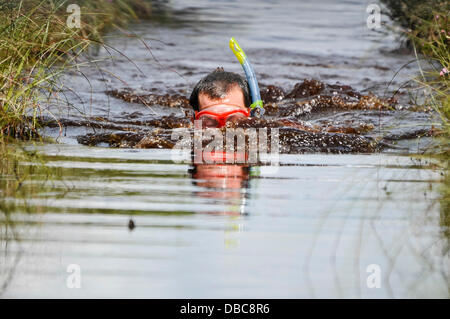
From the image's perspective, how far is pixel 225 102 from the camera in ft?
26.4

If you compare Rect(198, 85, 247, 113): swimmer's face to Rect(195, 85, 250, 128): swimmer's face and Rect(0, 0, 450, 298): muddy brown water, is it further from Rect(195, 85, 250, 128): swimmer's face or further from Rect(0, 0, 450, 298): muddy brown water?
Rect(0, 0, 450, 298): muddy brown water

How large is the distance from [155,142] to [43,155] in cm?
145

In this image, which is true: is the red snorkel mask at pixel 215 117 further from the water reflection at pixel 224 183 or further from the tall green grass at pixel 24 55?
the water reflection at pixel 224 183

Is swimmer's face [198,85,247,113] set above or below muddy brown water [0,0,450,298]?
above

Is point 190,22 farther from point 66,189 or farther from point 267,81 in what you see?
point 66,189

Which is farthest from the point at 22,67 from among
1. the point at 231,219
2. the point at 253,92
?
the point at 231,219

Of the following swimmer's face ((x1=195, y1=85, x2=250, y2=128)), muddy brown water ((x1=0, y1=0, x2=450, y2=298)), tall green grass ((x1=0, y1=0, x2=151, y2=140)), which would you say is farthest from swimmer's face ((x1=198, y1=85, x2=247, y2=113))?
tall green grass ((x1=0, y1=0, x2=151, y2=140))

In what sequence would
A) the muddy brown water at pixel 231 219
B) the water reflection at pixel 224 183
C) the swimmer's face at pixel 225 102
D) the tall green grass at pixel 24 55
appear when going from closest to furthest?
the muddy brown water at pixel 231 219 < the water reflection at pixel 224 183 < the tall green grass at pixel 24 55 < the swimmer's face at pixel 225 102

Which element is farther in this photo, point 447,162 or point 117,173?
point 447,162

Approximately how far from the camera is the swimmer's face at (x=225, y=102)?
26.1 feet

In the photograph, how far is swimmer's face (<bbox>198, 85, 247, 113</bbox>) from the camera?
797cm

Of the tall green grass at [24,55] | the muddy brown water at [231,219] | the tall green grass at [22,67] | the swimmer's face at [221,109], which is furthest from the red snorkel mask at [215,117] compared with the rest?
the tall green grass at [24,55]

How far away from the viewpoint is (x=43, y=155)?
5.80m
